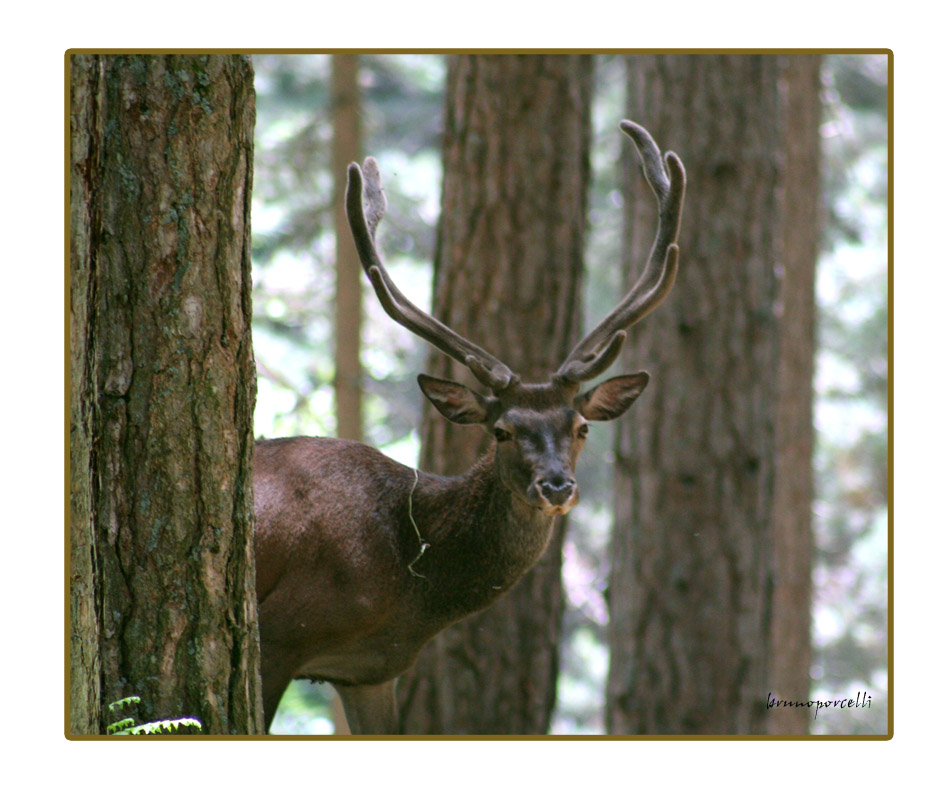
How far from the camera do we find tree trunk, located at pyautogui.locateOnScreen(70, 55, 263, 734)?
382cm

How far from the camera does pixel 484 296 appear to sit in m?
7.33

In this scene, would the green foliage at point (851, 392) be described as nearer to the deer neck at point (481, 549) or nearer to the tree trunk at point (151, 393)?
the deer neck at point (481, 549)

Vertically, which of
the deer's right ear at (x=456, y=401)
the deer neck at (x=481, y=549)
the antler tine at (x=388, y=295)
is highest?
the antler tine at (x=388, y=295)

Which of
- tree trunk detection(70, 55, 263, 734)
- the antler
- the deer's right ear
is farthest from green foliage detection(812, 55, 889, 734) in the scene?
tree trunk detection(70, 55, 263, 734)

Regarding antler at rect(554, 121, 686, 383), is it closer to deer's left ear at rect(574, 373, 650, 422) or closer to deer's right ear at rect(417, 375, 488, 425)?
deer's left ear at rect(574, 373, 650, 422)

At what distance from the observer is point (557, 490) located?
4.44m

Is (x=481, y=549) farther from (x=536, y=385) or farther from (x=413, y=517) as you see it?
(x=536, y=385)

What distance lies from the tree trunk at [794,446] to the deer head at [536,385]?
5.51 meters

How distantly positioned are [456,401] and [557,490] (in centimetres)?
89

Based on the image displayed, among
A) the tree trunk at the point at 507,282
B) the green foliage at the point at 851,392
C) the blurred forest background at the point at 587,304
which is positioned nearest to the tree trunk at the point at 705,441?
the tree trunk at the point at 507,282

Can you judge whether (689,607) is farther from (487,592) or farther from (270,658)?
(270,658)

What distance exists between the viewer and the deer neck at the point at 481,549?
5.05 meters

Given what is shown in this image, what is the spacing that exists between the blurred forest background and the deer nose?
561 centimetres

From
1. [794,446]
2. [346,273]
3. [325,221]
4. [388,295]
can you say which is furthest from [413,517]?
[325,221]
